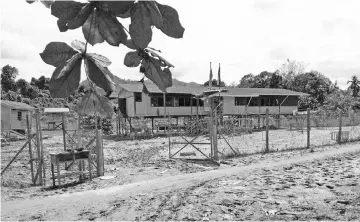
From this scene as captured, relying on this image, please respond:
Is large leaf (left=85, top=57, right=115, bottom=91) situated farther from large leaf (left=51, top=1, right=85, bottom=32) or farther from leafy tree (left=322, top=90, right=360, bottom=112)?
leafy tree (left=322, top=90, right=360, bottom=112)

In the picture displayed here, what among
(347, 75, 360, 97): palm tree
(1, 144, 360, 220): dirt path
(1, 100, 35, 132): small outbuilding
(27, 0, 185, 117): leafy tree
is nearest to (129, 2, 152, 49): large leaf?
(27, 0, 185, 117): leafy tree

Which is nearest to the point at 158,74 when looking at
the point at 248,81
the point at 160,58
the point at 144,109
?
the point at 160,58

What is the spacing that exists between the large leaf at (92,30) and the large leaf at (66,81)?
59 millimetres

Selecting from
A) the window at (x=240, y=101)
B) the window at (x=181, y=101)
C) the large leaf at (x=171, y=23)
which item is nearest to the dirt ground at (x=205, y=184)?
the large leaf at (x=171, y=23)

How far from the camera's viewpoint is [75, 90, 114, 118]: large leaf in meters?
0.96

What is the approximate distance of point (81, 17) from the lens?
2.46ft

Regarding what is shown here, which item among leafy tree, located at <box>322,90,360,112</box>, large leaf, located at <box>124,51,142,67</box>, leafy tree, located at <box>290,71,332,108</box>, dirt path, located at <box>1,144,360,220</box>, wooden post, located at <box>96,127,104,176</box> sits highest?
leafy tree, located at <box>290,71,332,108</box>

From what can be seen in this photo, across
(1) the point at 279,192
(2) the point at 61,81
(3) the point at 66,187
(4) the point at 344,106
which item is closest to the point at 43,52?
(2) the point at 61,81

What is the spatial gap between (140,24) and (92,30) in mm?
150

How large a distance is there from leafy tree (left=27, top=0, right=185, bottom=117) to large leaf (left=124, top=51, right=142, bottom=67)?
0.05 meters

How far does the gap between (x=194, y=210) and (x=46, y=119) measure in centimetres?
3432

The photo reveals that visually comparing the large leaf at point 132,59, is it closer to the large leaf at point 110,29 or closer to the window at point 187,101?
the large leaf at point 110,29

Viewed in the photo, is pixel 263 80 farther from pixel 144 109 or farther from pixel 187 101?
pixel 144 109

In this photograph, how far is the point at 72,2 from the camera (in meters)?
0.74
